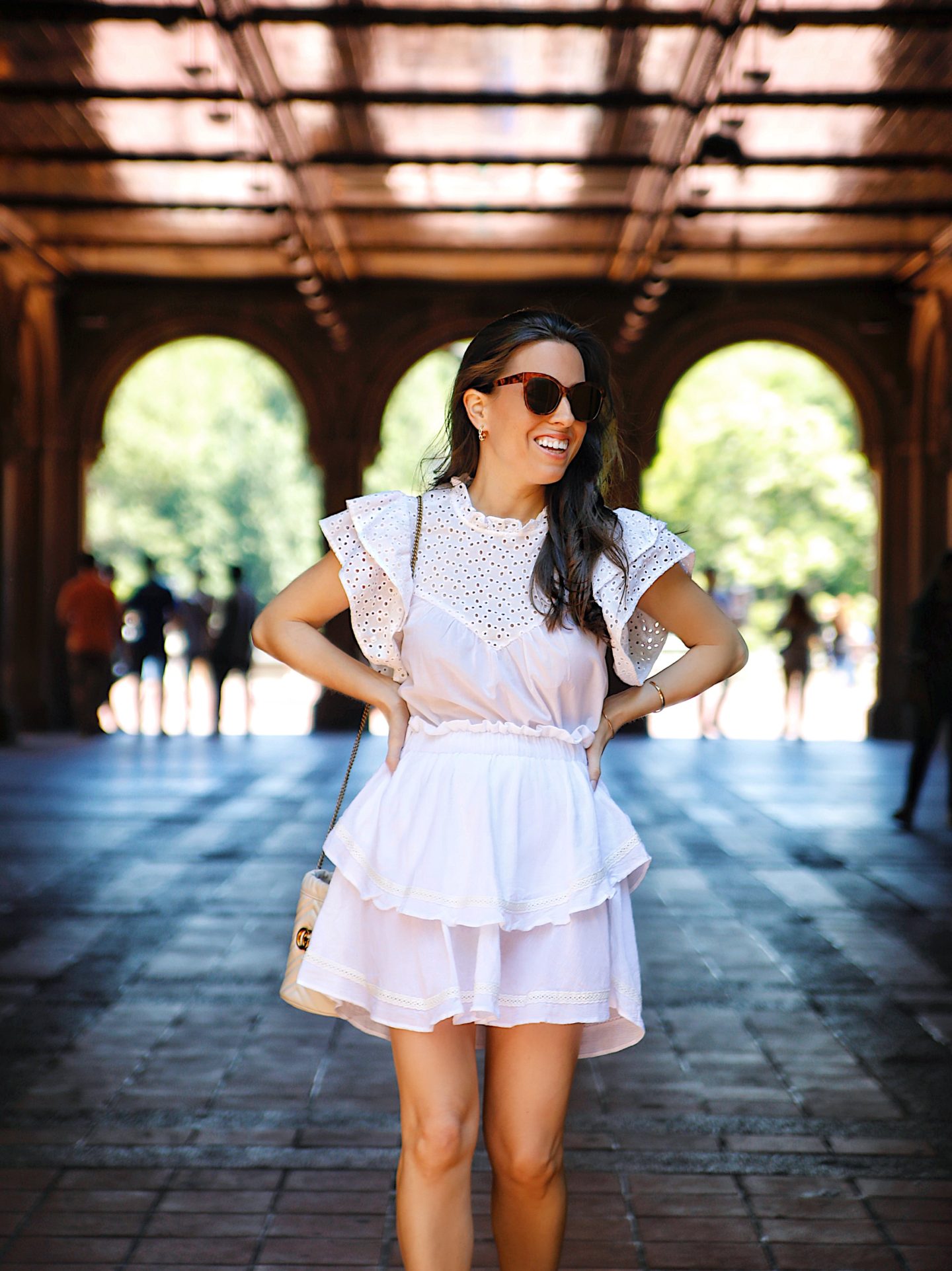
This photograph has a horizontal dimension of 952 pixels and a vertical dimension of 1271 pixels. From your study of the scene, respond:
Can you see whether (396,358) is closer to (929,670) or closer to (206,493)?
(929,670)

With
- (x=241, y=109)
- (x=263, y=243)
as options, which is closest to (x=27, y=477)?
(x=263, y=243)

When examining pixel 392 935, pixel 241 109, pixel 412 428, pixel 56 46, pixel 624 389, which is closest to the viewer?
pixel 392 935

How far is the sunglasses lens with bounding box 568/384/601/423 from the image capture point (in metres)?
2.61

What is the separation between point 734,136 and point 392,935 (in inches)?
428

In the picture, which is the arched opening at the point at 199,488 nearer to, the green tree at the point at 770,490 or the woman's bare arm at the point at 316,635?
the green tree at the point at 770,490

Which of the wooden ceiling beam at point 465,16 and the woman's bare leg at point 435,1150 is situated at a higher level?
the wooden ceiling beam at point 465,16

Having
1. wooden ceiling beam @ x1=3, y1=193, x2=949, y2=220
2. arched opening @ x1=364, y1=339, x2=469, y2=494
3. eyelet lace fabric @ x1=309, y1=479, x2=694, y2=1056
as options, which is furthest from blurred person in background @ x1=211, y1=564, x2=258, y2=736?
arched opening @ x1=364, y1=339, x2=469, y2=494

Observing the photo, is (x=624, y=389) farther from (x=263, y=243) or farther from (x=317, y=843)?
(x=263, y=243)

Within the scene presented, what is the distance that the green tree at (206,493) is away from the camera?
42.4 metres

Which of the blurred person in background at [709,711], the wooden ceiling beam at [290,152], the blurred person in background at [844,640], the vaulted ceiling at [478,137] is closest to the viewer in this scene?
the vaulted ceiling at [478,137]

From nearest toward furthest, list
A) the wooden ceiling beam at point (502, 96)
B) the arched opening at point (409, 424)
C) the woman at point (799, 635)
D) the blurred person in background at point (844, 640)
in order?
the wooden ceiling beam at point (502, 96), the woman at point (799, 635), the blurred person in background at point (844, 640), the arched opening at point (409, 424)

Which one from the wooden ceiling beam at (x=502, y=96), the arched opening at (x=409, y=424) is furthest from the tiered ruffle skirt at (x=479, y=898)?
the arched opening at (x=409, y=424)

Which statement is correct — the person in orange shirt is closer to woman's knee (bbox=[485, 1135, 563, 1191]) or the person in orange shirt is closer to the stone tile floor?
the stone tile floor

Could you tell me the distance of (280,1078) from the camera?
4508mm
